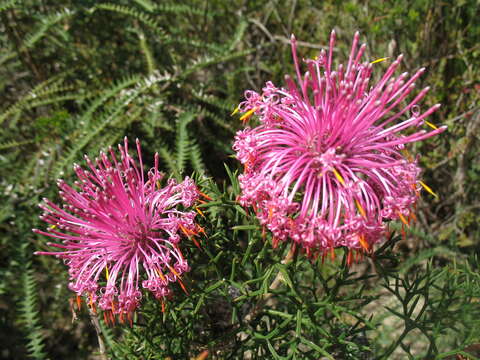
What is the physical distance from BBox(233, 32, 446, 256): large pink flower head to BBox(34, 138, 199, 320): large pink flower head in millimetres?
249

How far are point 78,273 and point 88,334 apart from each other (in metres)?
1.84

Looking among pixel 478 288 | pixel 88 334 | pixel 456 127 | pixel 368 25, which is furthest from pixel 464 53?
pixel 88 334

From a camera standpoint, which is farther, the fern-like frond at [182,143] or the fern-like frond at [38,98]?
the fern-like frond at [38,98]

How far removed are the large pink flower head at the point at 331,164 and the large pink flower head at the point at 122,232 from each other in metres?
0.25

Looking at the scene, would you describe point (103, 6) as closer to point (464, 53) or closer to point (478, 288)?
point (464, 53)

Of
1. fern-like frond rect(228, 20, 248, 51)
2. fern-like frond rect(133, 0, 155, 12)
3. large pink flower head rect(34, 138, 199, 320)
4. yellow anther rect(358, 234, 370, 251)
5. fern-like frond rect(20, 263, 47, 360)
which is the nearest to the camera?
yellow anther rect(358, 234, 370, 251)

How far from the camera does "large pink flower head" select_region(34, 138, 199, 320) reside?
1.05 meters

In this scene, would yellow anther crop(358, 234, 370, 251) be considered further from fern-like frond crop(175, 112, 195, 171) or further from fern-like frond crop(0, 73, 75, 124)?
fern-like frond crop(0, 73, 75, 124)

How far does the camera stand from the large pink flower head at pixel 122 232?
3.45ft

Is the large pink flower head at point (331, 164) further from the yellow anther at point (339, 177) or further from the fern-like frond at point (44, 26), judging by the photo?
the fern-like frond at point (44, 26)

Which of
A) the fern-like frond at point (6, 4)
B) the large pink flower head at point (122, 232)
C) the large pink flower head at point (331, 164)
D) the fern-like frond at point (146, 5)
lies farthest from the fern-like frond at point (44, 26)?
the large pink flower head at point (331, 164)

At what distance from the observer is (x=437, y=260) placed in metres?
2.74

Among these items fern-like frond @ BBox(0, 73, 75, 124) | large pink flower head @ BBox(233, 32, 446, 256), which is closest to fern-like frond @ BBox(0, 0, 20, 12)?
fern-like frond @ BBox(0, 73, 75, 124)

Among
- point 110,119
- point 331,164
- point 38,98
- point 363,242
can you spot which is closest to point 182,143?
point 110,119
